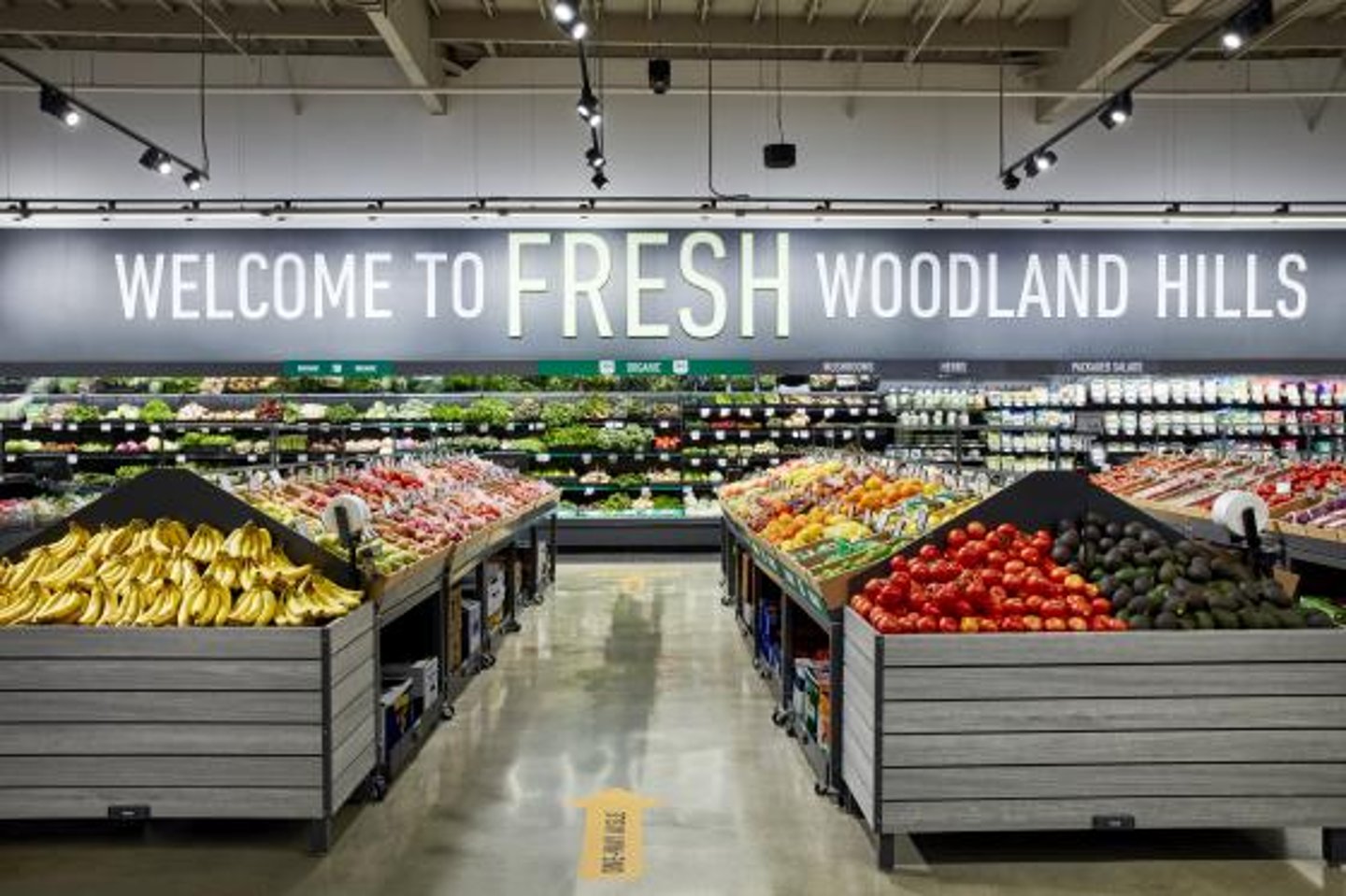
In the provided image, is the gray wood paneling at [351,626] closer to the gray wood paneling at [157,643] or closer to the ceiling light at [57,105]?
the gray wood paneling at [157,643]

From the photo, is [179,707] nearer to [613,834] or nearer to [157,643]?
[157,643]

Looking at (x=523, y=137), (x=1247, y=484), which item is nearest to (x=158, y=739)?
(x=1247, y=484)

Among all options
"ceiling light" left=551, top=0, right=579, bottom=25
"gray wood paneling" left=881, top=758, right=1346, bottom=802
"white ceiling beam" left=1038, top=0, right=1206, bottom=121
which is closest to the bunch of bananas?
"gray wood paneling" left=881, top=758, right=1346, bottom=802

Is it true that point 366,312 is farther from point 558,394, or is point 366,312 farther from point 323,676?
point 323,676

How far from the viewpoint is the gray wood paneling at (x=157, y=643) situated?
13.8ft

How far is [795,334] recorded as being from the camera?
1402 centimetres

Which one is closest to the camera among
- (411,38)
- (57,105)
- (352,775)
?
(352,775)

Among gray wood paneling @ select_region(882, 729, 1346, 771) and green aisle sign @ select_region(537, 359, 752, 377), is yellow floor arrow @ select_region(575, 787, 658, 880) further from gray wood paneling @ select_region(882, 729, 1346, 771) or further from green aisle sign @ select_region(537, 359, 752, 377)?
green aisle sign @ select_region(537, 359, 752, 377)

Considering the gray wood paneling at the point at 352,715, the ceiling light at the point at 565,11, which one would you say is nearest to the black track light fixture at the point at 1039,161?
the ceiling light at the point at 565,11

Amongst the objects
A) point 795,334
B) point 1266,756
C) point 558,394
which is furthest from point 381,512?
point 795,334

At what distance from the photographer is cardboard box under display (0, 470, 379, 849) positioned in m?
4.17

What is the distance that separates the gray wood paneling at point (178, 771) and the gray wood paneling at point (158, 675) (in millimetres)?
245

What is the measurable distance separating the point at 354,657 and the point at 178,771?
2.36 feet

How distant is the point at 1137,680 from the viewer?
4.06 m
